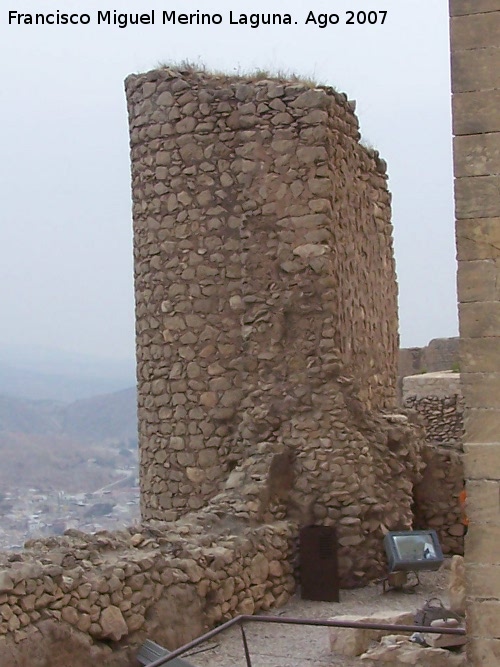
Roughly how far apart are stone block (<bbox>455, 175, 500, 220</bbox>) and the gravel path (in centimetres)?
349

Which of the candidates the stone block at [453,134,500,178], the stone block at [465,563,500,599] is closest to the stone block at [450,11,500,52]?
the stone block at [453,134,500,178]

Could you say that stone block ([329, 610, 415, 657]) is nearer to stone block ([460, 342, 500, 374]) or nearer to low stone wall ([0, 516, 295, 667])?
low stone wall ([0, 516, 295, 667])

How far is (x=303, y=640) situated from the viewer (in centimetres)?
806

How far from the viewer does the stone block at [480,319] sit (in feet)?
16.7

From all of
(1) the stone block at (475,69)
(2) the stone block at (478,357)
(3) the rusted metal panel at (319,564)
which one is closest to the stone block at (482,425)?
(2) the stone block at (478,357)

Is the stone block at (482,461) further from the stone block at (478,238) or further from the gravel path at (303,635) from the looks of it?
the gravel path at (303,635)

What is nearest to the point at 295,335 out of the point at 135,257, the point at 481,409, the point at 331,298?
the point at 331,298

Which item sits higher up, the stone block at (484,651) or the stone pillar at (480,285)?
the stone pillar at (480,285)

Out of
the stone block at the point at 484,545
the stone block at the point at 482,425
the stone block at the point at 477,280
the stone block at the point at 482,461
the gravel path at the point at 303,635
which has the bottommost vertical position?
the gravel path at the point at 303,635

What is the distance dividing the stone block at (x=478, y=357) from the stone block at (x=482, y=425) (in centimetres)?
12

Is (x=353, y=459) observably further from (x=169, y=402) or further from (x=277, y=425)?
(x=169, y=402)

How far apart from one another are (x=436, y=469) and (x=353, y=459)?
5.44 ft

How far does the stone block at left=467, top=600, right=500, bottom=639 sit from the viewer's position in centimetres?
502

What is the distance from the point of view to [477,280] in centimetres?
512
